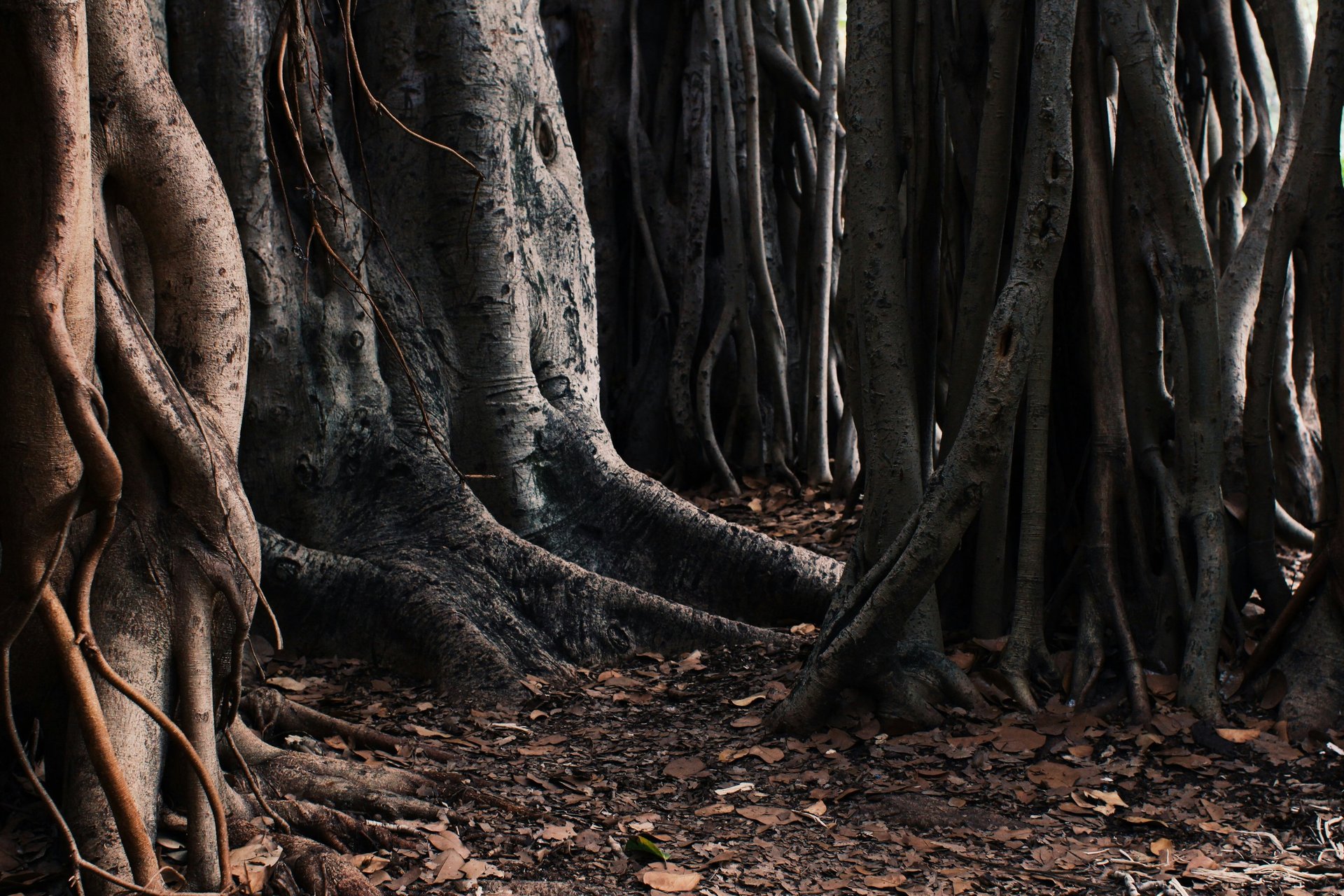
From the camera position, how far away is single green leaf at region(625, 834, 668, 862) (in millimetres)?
2311

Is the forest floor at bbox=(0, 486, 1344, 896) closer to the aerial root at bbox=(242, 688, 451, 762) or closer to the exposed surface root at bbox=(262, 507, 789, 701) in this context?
the aerial root at bbox=(242, 688, 451, 762)

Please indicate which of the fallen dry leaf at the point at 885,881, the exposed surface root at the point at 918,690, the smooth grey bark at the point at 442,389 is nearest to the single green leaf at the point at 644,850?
the fallen dry leaf at the point at 885,881

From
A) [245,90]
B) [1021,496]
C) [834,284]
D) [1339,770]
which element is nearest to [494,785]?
[1021,496]

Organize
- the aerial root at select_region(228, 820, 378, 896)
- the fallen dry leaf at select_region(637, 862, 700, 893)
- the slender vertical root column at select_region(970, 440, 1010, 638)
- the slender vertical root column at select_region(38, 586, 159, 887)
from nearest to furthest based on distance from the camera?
the slender vertical root column at select_region(38, 586, 159, 887)
the aerial root at select_region(228, 820, 378, 896)
the fallen dry leaf at select_region(637, 862, 700, 893)
the slender vertical root column at select_region(970, 440, 1010, 638)

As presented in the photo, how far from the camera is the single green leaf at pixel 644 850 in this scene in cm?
231

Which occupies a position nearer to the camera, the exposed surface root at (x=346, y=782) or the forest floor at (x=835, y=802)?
the forest floor at (x=835, y=802)

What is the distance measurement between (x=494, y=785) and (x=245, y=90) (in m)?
2.49

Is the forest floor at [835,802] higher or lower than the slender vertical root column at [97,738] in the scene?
lower

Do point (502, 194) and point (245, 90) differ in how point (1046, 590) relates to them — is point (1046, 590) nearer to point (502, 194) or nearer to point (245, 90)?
point (502, 194)

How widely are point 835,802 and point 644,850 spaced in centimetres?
51

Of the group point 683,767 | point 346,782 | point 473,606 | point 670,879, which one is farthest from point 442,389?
point 670,879

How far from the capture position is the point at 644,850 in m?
2.34

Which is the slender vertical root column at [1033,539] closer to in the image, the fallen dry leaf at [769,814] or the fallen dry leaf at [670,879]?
the fallen dry leaf at [769,814]

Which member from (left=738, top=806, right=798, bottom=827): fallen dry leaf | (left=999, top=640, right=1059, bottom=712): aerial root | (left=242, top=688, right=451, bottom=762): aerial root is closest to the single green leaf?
(left=738, top=806, right=798, bottom=827): fallen dry leaf
